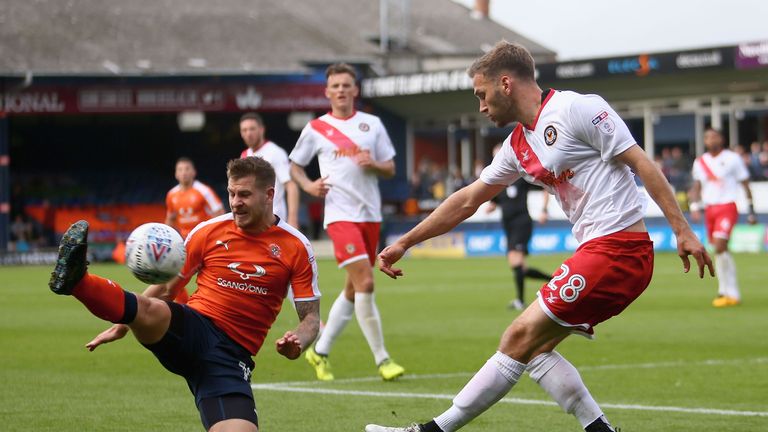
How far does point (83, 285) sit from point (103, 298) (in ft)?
0.39

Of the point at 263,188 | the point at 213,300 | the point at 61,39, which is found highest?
the point at 61,39

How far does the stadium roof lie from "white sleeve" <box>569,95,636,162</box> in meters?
33.7

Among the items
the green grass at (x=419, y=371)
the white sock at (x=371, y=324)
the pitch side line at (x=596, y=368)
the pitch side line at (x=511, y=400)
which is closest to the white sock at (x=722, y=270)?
the green grass at (x=419, y=371)

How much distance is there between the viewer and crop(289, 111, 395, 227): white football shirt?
459 inches

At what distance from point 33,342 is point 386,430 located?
8301 mm

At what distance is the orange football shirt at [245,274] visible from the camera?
690cm

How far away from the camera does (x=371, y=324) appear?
36.6 feet

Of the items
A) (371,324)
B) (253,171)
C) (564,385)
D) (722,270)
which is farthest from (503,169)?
(722,270)

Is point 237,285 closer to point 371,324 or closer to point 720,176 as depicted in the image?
point 371,324

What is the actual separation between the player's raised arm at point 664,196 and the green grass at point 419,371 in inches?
85.2

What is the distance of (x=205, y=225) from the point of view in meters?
7.16

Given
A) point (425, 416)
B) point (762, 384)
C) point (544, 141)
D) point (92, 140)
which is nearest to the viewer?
point (544, 141)

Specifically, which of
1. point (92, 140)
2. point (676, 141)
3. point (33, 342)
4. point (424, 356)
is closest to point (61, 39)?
point (92, 140)

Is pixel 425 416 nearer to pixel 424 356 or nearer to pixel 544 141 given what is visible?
pixel 544 141
